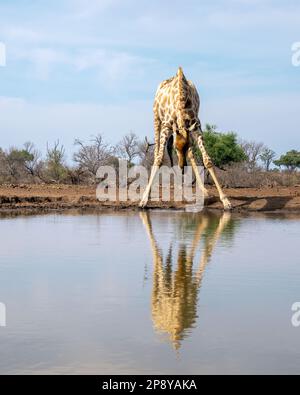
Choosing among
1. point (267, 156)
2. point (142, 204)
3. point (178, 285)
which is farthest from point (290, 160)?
point (178, 285)

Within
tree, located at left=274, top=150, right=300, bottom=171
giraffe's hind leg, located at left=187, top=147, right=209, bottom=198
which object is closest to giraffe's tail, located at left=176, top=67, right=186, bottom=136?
giraffe's hind leg, located at left=187, top=147, right=209, bottom=198

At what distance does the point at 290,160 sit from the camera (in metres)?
40.1

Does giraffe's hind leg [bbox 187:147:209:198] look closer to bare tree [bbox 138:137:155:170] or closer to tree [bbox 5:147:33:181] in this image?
bare tree [bbox 138:137:155:170]

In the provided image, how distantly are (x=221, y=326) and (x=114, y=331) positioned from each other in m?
0.86

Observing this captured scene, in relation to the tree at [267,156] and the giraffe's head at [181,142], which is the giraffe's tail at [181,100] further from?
the tree at [267,156]

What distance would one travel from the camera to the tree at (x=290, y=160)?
131ft

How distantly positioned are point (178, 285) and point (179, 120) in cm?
953

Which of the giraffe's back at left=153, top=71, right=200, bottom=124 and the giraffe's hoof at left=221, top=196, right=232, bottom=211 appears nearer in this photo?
the giraffe's back at left=153, top=71, right=200, bottom=124

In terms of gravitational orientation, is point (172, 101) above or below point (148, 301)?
above

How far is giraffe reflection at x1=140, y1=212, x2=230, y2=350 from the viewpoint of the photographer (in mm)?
6242

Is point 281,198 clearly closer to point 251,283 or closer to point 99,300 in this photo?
point 251,283

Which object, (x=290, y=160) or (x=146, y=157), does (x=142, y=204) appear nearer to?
(x=146, y=157)

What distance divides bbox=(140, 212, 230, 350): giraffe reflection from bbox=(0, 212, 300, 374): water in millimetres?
11

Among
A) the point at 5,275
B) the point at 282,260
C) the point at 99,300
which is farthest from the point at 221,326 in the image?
the point at 282,260
